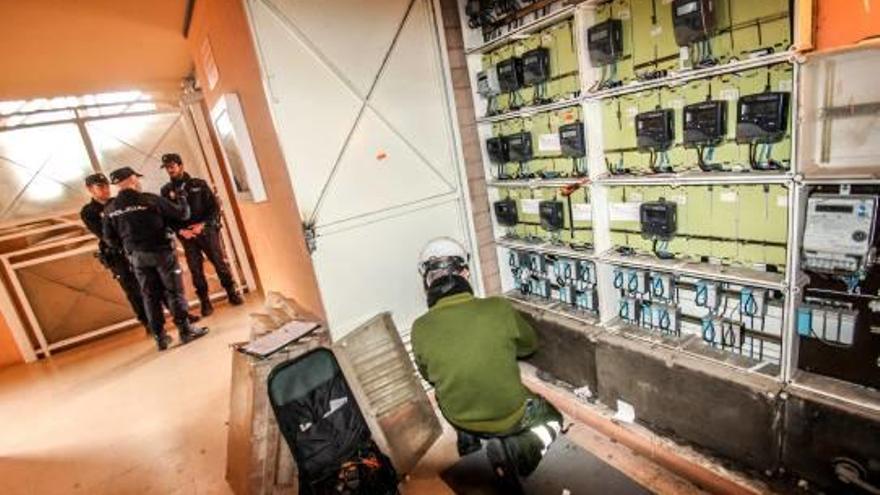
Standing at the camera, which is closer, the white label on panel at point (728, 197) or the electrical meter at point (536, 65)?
the white label on panel at point (728, 197)

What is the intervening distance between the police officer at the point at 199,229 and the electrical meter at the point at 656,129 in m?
5.54

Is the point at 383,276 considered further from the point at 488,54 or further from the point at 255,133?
the point at 488,54

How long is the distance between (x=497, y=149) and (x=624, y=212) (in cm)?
115

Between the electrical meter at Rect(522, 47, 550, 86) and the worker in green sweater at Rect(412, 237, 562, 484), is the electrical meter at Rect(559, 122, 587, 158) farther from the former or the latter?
the worker in green sweater at Rect(412, 237, 562, 484)

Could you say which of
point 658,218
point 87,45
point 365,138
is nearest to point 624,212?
point 658,218

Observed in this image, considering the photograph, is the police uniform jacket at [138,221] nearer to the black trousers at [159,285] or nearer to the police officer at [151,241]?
the police officer at [151,241]

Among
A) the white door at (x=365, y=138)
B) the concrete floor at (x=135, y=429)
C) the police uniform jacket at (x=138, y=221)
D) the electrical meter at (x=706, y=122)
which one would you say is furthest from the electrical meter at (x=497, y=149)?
the police uniform jacket at (x=138, y=221)

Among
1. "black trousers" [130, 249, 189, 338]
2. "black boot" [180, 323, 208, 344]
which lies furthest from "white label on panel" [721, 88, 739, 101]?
"black boot" [180, 323, 208, 344]

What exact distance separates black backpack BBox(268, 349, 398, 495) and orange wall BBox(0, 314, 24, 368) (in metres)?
5.84

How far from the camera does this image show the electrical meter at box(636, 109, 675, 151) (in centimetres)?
246

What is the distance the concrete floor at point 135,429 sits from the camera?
9.74 ft

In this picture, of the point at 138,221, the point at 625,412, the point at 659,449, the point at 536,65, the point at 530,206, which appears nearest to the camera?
the point at 659,449

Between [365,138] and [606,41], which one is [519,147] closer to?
[606,41]

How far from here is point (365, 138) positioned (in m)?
3.27
